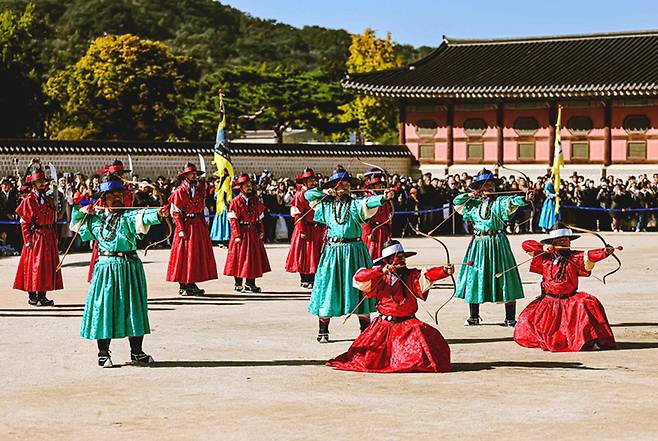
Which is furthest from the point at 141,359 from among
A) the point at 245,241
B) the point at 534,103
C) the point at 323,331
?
the point at 534,103

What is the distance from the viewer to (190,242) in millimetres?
16031

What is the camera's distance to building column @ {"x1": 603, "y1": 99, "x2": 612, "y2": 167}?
119 feet

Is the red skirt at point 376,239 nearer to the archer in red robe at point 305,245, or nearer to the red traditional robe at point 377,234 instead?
the red traditional robe at point 377,234

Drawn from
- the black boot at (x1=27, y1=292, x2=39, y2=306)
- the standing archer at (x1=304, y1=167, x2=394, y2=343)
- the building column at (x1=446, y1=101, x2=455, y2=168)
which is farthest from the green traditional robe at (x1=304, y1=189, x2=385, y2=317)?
the building column at (x1=446, y1=101, x2=455, y2=168)

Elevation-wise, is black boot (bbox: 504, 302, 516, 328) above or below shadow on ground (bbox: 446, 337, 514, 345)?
above

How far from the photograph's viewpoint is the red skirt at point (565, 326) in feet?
36.2

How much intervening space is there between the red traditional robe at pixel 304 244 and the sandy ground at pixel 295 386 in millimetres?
2951

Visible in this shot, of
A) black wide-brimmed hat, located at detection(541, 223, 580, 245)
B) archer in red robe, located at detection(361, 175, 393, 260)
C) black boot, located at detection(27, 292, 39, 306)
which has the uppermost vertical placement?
black wide-brimmed hat, located at detection(541, 223, 580, 245)

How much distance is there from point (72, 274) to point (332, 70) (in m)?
50.6

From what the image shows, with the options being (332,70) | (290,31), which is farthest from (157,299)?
(290,31)

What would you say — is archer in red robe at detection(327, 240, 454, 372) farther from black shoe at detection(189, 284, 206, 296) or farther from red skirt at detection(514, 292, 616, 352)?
black shoe at detection(189, 284, 206, 296)

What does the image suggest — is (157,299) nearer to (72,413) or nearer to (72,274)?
(72,274)

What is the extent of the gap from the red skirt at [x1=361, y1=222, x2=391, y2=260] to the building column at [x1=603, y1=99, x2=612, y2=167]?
21.4 m

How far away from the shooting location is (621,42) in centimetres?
3878
